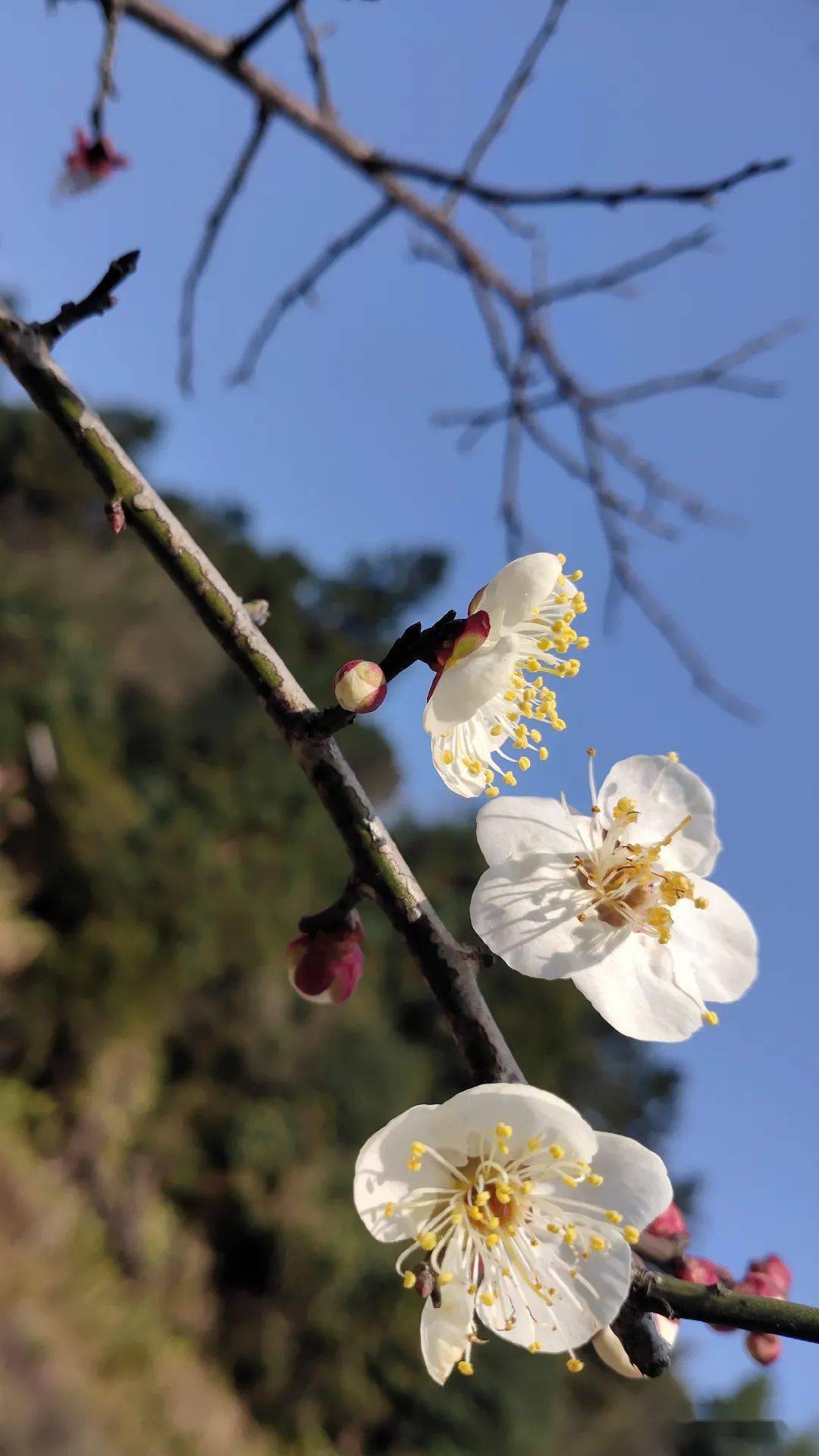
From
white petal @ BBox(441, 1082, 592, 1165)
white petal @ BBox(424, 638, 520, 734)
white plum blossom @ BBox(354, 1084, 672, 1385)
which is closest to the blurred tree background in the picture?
white plum blossom @ BBox(354, 1084, 672, 1385)

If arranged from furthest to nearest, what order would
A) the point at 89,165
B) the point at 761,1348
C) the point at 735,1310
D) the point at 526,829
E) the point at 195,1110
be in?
the point at 195,1110, the point at 89,165, the point at 761,1348, the point at 526,829, the point at 735,1310

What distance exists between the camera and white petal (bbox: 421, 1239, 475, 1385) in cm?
67

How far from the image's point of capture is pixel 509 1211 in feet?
2.40

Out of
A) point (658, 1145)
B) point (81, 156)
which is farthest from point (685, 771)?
point (658, 1145)

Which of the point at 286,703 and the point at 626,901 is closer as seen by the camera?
the point at 286,703

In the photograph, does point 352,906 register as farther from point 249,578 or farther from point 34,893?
point 249,578

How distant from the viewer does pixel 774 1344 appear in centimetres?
91

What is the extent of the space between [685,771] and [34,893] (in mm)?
5736

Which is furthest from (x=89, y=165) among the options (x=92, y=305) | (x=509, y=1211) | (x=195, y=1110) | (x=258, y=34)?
(x=195, y=1110)

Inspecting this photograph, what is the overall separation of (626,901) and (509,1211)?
0.27m

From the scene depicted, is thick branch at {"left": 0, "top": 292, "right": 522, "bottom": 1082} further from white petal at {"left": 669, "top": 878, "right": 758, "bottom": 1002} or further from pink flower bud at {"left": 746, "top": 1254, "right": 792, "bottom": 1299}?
pink flower bud at {"left": 746, "top": 1254, "right": 792, "bottom": 1299}

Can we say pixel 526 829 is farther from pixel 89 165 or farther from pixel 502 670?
pixel 89 165

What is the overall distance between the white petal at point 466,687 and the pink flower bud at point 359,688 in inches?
3.2

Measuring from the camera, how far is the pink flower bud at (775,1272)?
0.92 metres
